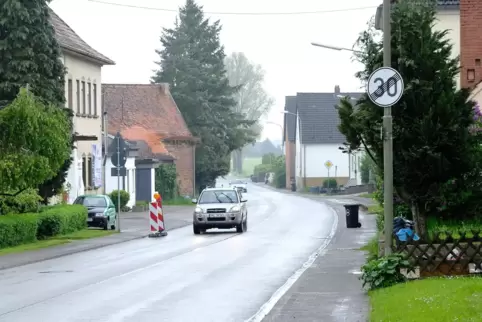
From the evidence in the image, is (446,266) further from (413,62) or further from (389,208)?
(413,62)

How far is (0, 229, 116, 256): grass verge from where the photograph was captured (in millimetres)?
32000

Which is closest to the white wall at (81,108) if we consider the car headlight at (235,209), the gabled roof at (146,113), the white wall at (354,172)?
the car headlight at (235,209)

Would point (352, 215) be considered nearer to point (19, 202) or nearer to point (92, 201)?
point (92, 201)

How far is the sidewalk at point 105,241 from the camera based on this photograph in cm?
2861

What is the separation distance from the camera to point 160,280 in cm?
2166

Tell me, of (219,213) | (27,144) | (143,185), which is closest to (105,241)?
(27,144)

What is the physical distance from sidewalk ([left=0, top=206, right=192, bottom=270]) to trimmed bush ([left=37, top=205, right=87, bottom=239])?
58.7 inches

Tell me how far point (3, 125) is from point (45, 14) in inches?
331

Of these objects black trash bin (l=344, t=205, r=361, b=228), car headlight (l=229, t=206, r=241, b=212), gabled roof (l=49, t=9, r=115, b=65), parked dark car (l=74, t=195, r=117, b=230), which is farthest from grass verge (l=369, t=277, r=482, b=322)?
gabled roof (l=49, t=9, r=115, b=65)

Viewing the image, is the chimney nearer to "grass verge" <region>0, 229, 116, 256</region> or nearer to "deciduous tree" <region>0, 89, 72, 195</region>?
"deciduous tree" <region>0, 89, 72, 195</region>

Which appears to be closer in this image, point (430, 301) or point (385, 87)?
point (430, 301)

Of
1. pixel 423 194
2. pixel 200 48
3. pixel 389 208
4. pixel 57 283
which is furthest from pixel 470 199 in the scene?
pixel 200 48

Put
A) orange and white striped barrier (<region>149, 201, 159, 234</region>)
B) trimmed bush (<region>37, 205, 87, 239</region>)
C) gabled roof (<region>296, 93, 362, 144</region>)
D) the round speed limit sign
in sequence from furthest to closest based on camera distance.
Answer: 1. gabled roof (<region>296, 93, 362, 144</region>)
2. orange and white striped barrier (<region>149, 201, 159, 234</region>)
3. trimmed bush (<region>37, 205, 87, 239</region>)
4. the round speed limit sign

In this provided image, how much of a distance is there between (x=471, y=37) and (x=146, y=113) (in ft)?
178
